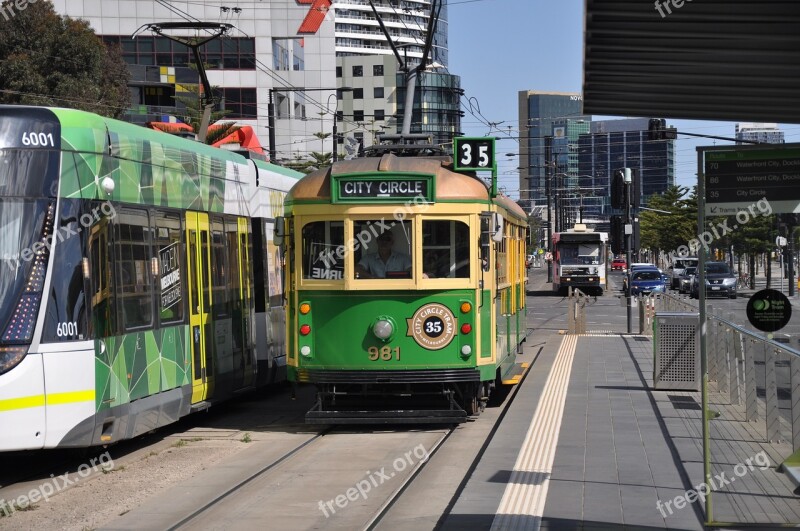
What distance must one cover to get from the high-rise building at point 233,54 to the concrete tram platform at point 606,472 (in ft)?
148

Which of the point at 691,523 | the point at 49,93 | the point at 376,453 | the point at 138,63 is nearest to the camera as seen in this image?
the point at 691,523

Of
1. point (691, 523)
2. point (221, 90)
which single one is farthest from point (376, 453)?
point (221, 90)

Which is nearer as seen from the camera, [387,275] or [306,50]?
[387,275]

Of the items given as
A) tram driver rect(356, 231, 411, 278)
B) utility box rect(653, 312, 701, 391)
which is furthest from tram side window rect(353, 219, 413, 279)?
utility box rect(653, 312, 701, 391)

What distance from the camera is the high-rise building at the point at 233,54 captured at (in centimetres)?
6056

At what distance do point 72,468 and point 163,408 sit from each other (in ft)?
4.15

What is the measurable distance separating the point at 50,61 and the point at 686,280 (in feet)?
99.4

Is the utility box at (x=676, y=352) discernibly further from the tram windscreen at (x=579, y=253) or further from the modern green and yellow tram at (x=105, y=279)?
the tram windscreen at (x=579, y=253)

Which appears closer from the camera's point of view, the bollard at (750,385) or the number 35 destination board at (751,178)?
the number 35 destination board at (751,178)

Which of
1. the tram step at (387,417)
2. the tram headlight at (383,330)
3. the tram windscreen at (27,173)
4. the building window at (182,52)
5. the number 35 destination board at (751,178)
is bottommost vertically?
the tram step at (387,417)

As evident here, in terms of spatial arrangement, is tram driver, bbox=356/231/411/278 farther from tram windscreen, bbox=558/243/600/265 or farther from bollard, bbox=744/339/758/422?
tram windscreen, bbox=558/243/600/265

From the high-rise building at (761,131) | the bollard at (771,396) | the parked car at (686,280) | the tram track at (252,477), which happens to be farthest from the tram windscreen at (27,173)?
the parked car at (686,280)

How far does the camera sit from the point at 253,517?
911 centimetres

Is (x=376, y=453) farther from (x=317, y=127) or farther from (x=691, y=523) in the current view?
(x=317, y=127)
